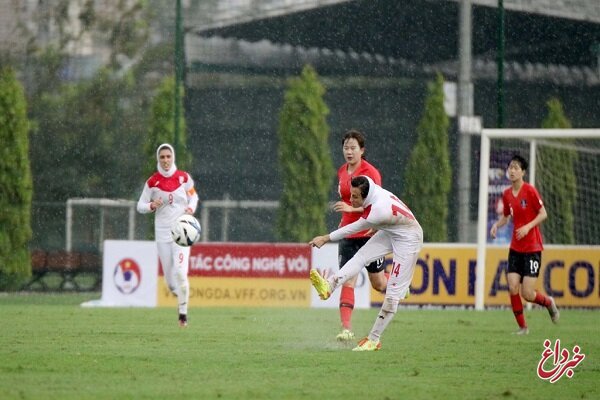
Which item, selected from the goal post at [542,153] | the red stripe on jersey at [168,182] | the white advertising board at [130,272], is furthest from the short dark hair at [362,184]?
the white advertising board at [130,272]

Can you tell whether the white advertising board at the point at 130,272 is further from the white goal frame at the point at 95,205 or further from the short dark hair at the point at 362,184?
the short dark hair at the point at 362,184

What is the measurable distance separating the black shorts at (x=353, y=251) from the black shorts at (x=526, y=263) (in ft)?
9.96

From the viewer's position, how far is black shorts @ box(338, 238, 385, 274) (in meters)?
13.7

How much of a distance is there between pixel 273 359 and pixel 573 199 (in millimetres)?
13519

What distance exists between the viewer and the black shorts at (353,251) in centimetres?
1370

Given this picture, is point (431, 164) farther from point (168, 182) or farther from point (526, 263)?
point (168, 182)

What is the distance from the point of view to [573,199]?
77.6 ft

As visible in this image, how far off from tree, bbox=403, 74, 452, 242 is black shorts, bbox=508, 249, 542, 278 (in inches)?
390

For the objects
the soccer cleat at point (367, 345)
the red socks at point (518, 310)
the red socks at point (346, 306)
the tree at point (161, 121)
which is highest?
the tree at point (161, 121)

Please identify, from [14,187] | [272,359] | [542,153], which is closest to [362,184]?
[272,359]

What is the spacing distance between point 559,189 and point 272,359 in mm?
13508

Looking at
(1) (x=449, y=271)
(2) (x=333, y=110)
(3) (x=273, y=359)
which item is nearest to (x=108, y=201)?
(2) (x=333, y=110)

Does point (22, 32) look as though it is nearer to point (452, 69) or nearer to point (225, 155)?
point (225, 155)

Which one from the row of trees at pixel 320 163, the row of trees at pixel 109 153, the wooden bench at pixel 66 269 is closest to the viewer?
the row of trees at pixel 109 153
